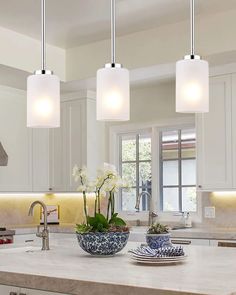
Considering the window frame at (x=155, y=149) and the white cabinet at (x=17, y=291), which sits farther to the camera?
the window frame at (x=155, y=149)

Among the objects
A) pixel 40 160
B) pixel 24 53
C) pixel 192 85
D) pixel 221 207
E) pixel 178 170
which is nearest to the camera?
pixel 192 85

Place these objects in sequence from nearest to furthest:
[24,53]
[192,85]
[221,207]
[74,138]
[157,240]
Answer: [192,85] < [157,240] < [24,53] < [221,207] < [74,138]

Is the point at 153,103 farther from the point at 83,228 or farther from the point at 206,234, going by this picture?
the point at 83,228

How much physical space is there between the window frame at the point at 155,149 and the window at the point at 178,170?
0.06 meters

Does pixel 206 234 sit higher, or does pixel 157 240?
pixel 157 240

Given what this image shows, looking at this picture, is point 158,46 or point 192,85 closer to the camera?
point 192,85

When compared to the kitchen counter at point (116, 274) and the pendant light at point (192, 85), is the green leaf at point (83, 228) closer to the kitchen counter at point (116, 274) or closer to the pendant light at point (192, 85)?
the kitchen counter at point (116, 274)

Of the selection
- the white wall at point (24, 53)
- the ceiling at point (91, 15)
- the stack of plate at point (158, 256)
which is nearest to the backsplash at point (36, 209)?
the white wall at point (24, 53)

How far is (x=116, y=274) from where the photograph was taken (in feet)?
6.88

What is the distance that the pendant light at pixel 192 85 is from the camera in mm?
2402

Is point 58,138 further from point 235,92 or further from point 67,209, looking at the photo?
point 235,92

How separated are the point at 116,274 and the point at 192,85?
905 millimetres

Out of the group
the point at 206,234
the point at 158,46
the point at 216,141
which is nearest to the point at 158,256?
the point at 206,234

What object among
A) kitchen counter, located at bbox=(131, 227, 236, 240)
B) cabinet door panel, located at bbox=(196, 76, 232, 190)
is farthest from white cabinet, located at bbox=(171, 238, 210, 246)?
cabinet door panel, located at bbox=(196, 76, 232, 190)
